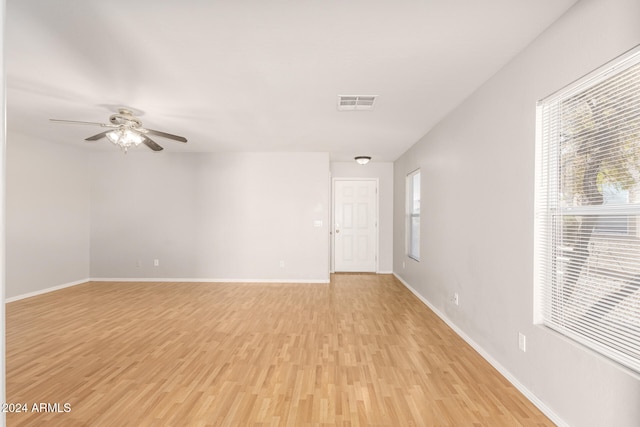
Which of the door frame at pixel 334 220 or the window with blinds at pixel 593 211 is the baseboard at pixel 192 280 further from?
the window with blinds at pixel 593 211

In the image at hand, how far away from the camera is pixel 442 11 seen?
203 centimetres

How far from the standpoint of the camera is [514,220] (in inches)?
101

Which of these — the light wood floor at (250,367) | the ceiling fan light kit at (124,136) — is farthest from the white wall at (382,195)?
the ceiling fan light kit at (124,136)

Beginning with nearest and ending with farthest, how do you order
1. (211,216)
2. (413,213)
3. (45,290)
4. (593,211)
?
(593,211) < (45,290) < (413,213) < (211,216)

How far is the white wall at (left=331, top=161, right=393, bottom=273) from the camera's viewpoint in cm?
753

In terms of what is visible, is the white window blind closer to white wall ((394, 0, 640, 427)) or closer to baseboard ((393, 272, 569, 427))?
white wall ((394, 0, 640, 427))

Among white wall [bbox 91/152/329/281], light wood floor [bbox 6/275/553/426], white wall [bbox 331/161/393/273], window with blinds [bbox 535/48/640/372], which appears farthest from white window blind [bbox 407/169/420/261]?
window with blinds [bbox 535/48/640/372]

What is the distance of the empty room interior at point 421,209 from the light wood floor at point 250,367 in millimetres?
22

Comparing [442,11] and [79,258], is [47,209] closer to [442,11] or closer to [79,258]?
[79,258]

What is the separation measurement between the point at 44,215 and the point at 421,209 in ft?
19.9

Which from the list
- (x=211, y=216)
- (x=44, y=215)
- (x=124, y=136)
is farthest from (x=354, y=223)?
(x=44, y=215)

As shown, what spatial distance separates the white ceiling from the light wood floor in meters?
2.47

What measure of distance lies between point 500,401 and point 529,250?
104 centimetres

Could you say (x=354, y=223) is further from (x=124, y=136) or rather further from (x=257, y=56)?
(x=257, y=56)
